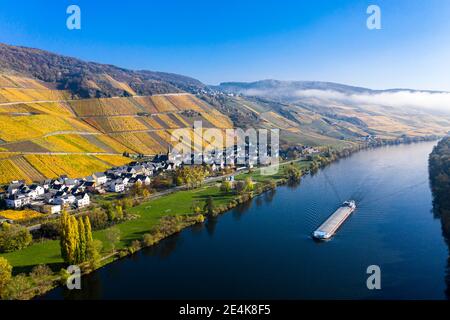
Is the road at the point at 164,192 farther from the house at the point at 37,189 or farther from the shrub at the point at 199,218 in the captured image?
the shrub at the point at 199,218

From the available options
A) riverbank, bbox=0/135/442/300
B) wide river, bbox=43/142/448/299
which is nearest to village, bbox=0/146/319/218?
riverbank, bbox=0/135/442/300

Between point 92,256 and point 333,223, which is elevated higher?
point 333,223

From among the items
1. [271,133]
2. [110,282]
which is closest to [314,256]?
[110,282]

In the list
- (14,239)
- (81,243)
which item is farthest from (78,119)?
(81,243)

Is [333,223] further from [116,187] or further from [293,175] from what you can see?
[116,187]

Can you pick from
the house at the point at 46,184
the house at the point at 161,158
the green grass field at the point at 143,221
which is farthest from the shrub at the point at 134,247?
the house at the point at 161,158

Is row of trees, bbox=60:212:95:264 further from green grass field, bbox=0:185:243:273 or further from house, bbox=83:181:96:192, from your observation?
house, bbox=83:181:96:192
